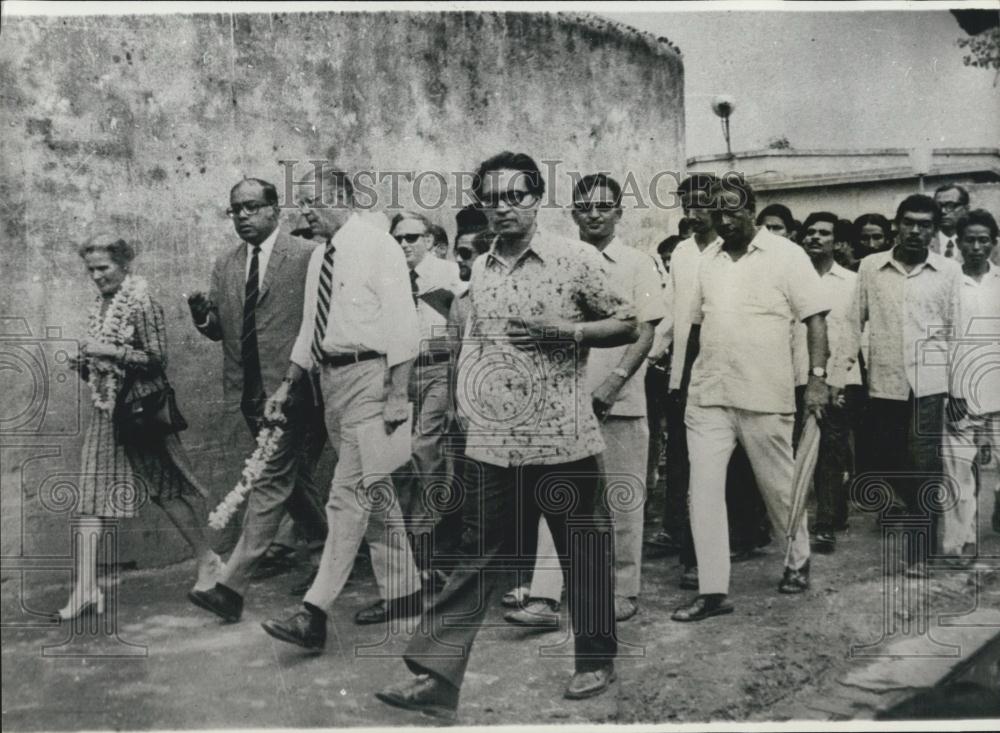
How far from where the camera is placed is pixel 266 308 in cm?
471

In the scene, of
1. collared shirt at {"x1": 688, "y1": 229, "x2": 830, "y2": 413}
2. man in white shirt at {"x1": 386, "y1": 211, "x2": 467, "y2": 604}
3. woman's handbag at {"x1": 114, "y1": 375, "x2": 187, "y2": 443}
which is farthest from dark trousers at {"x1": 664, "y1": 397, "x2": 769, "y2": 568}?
woman's handbag at {"x1": 114, "y1": 375, "x2": 187, "y2": 443}

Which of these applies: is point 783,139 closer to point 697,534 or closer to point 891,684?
point 697,534

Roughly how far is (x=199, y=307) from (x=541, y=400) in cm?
164

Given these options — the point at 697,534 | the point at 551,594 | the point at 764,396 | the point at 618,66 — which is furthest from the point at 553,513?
the point at 618,66

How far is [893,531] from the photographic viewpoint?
4.88 m

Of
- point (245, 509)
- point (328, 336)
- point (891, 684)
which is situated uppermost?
point (328, 336)

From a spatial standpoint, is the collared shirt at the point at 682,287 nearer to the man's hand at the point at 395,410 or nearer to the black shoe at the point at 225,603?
the man's hand at the point at 395,410

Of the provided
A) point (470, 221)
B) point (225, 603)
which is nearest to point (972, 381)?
point (470, 221)

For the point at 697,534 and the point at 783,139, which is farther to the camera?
the point at 783,139

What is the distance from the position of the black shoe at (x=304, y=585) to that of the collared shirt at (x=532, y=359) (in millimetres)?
924

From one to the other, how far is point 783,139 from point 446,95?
166 cm

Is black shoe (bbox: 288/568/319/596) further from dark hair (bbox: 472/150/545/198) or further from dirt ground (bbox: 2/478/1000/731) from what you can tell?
dark hair (bbox: 472/150/545/198)

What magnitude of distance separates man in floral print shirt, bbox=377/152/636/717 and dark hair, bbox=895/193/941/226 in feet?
4.99

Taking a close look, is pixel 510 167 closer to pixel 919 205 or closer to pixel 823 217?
pixel 823 217
